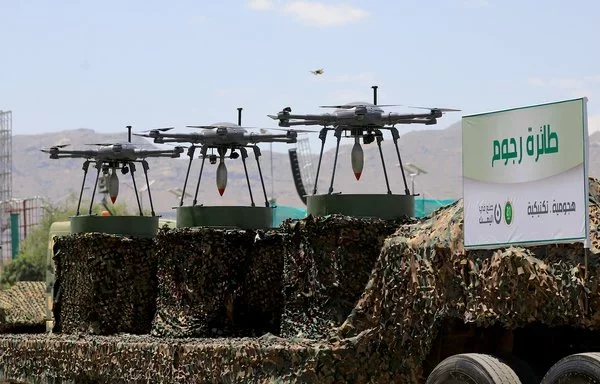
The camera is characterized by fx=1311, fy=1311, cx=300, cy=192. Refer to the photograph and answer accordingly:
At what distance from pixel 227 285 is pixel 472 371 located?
5395 millimetres

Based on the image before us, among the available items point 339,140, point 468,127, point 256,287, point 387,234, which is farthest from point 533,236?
point 256,287

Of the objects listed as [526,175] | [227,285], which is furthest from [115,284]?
[526,175]

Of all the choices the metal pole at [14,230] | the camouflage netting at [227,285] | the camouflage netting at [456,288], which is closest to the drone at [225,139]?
the camouflage netting at [227,285]

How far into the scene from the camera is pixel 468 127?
404 inches

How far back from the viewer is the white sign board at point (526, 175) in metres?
9.34

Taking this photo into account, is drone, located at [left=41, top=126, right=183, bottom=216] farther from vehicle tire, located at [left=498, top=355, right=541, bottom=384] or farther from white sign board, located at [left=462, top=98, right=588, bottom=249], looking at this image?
vehicle tire, located at [left=498, top=355, right=541, bottom=384]

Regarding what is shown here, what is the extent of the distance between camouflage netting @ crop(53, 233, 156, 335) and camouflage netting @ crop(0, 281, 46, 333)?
351 centimetres

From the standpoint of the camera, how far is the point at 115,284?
16672 millimetres

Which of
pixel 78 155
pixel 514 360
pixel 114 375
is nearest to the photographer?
pixel 514 360

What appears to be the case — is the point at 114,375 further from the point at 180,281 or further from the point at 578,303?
the point at 578,303

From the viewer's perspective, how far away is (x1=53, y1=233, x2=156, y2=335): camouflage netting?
1659cm

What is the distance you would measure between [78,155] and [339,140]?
5.81 meters

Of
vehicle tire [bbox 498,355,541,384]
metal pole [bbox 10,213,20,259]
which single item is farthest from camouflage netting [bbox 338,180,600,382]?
metal pole [bbox 10,213,20,259]

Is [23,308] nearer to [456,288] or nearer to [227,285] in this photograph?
[227,285]
